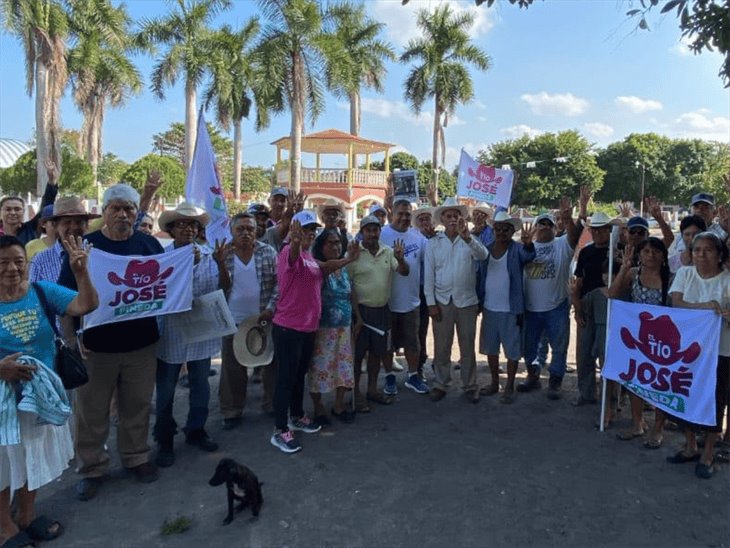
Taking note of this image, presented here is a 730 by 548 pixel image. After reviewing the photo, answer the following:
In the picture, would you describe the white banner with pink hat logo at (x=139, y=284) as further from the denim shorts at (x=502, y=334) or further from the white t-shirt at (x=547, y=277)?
the white t-shirt at (x=547, y=277)

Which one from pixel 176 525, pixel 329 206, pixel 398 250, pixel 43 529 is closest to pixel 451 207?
pixel 398 250

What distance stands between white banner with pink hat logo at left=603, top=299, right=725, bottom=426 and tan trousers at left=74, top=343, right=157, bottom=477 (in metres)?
3.69

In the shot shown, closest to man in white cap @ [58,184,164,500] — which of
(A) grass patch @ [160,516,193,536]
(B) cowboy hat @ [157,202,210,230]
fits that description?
(B) cowboy hat @ [157,202,210,230]

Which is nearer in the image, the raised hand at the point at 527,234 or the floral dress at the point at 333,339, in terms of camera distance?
the floral dress at the point at 333,339

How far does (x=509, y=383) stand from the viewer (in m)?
Answer: 5.55

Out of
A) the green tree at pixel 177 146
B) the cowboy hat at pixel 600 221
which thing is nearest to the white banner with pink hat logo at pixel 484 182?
the cowboy hat at pixel 600 221

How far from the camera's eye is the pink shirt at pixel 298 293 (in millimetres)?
4262

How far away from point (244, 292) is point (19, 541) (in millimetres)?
2370

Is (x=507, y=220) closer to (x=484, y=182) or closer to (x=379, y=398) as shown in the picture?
(x=379, y=398)

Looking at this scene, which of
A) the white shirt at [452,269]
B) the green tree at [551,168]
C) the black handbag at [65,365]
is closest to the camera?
the black handbag at [65,365]

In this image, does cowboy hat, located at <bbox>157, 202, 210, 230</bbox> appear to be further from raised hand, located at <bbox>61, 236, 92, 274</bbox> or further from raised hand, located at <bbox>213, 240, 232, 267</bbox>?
raised hand, located at <bbox>61, 236, 92, 274</bbox>

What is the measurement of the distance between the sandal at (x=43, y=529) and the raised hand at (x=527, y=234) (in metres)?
4.45

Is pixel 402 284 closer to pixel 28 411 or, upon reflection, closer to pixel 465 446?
pixel 465 446

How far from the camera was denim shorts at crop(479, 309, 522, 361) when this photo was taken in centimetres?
549
